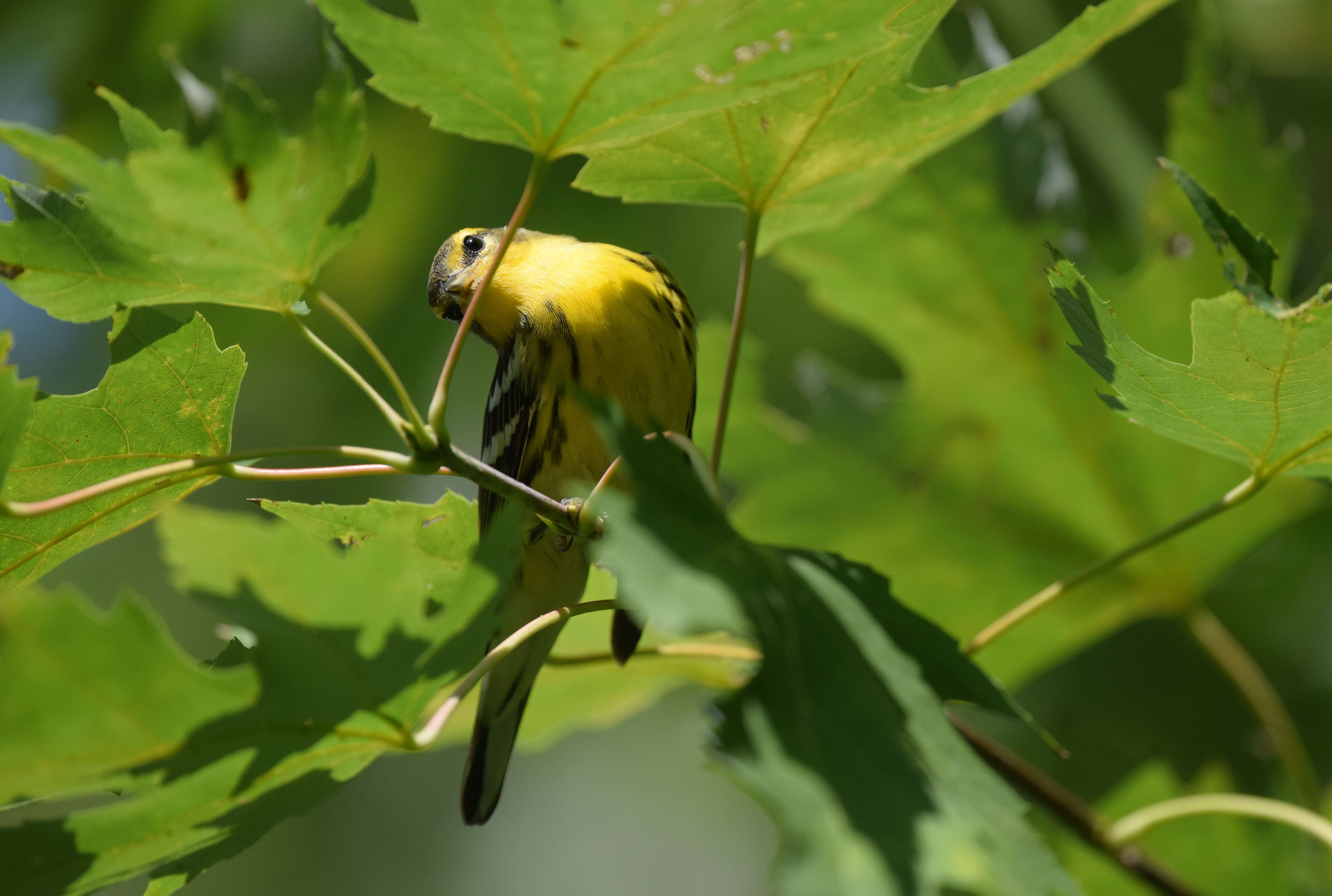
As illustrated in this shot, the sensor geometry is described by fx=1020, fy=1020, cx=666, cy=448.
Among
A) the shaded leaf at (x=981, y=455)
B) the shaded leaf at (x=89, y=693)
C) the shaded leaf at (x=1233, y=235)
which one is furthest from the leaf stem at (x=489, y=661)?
the shaded leaf at (x=981, y=455)

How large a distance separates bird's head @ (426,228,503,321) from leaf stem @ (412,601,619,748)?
115 centimetres

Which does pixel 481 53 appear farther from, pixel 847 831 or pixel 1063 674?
pixel 1063 674

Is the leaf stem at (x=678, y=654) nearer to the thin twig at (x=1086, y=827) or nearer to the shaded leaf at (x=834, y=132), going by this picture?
the thin twig at (x=1086, y=827)

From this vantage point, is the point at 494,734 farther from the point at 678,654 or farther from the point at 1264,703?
the point at 1264,703

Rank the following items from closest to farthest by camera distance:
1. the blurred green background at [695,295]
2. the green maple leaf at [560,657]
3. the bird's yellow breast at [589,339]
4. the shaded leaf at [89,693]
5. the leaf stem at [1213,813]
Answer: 1. the shaded leaf at [89,693]
2. the green maple leaf at [560,657]
3. the leaf stem at [1213,813]
4. the bird's yellow breast at [589,339]
5. the blurred green background at [695,295]

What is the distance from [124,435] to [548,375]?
0.94 m

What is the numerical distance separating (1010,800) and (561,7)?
0.91m

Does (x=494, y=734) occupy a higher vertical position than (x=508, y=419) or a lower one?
lower

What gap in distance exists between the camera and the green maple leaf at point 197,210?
95 centimetres

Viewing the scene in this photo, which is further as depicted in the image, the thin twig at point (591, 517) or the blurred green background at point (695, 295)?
the blurred green background at point (695, 295)

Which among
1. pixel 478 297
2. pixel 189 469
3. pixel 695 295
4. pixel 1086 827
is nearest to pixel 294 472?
pixel 189 469

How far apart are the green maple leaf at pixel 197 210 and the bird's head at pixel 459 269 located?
3.59ft

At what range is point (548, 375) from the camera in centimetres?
215

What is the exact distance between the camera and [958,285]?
7.79 feet
